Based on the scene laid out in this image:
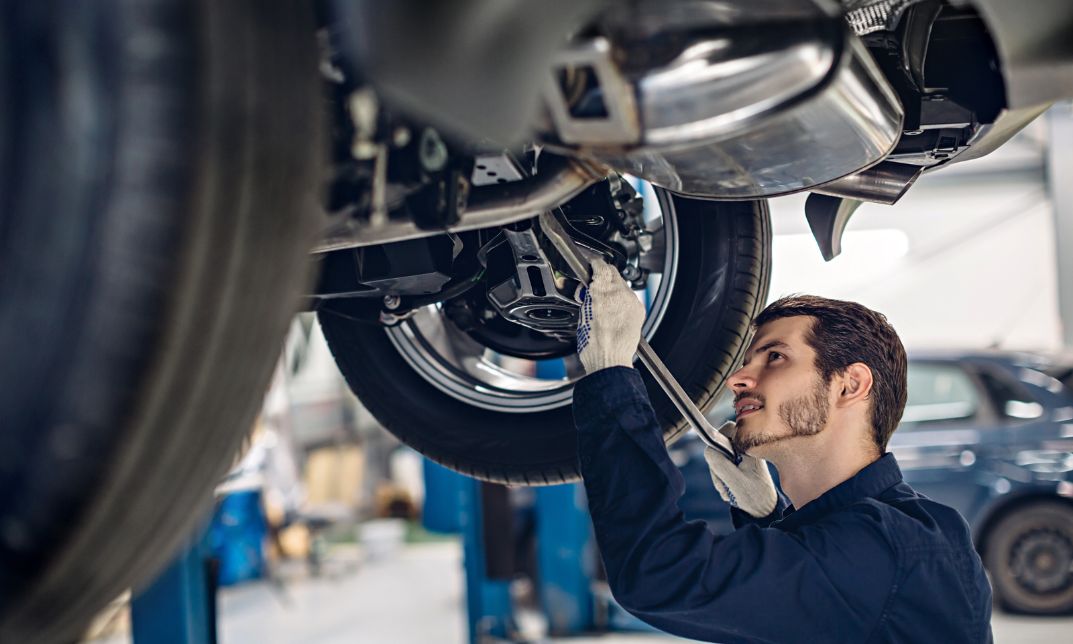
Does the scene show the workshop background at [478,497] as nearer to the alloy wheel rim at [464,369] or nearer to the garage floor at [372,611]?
the garage floor at [372,611]

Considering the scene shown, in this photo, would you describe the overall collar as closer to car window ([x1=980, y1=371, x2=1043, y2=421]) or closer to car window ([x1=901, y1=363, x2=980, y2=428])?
car window ([x1=901, y1=363, x2=980, y2=428])

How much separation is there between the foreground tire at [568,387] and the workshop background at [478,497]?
33cm

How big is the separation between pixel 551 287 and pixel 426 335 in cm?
34

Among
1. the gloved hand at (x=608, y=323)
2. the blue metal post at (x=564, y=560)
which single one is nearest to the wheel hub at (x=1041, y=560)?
the blue metal post at (x=564, y=560)

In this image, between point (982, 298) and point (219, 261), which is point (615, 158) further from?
point (982, 298)

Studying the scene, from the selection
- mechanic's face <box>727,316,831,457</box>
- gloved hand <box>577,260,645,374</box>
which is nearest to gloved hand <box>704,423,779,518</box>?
mechanic's face <box>727,316,831,457</box>

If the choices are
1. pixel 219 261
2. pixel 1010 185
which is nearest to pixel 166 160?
pixel 219 261

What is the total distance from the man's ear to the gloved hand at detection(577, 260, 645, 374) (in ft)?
1.21

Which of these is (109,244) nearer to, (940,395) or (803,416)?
(803,416)

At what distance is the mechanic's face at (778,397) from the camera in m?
1.39

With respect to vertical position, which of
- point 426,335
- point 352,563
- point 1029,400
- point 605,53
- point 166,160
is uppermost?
point 605,53

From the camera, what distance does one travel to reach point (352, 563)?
5.64 meters

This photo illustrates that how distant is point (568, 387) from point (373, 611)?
3304mm

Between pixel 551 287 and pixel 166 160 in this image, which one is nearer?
pixel 166 160
